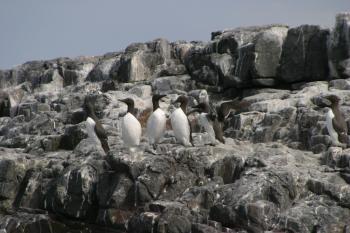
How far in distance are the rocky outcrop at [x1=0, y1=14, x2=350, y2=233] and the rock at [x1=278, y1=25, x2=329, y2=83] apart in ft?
0.14

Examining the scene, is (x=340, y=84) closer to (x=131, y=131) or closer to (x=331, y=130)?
(x=331, y=130)

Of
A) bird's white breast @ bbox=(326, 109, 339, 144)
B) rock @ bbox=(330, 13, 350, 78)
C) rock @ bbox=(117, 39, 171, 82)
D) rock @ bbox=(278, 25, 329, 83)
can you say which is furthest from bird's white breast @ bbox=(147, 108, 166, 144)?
rock @ bbox=(117, 39, 171, 82)

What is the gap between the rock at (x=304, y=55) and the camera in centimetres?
2830

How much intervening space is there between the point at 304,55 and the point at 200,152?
11.7 metres

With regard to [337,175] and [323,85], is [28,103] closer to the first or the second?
[323,85]

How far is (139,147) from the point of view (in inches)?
746

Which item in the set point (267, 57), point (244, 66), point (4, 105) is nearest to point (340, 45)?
point (267, 57)

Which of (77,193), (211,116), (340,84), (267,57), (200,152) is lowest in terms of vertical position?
(77,193)

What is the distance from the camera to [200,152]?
1855 centimetres

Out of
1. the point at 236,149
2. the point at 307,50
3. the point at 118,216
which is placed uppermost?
the point at 307,50

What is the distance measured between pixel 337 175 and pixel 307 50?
12793 mm

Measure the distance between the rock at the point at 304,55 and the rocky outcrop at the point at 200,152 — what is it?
42 millimetres

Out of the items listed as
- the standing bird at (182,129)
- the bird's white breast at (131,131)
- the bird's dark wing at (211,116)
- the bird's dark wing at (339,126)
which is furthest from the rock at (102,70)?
the bird's dark wing at (339,126)

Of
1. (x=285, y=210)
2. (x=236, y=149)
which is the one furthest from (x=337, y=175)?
(x=236, y=149)
